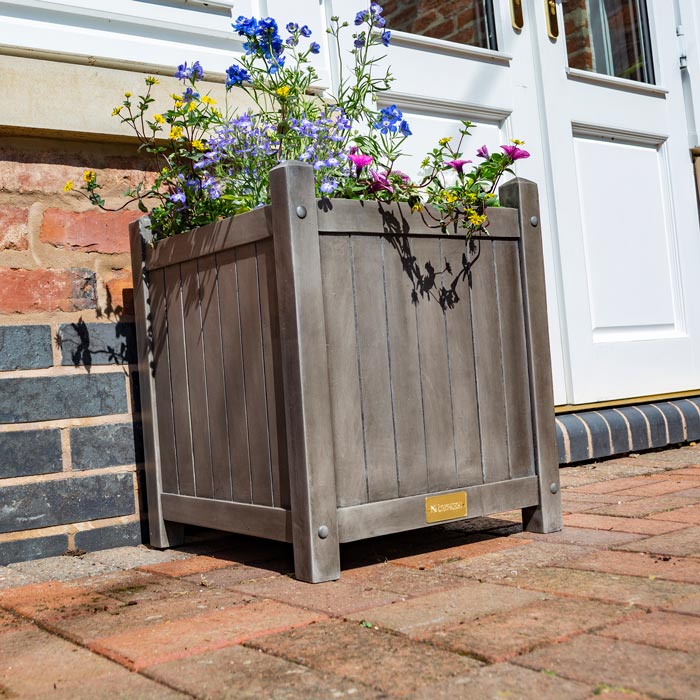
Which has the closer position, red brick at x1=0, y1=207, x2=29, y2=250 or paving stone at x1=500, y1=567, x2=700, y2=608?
Answer: paving stone at x1=500, y1=567, x2=700, y2=608

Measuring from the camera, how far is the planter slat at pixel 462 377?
2.24 meters

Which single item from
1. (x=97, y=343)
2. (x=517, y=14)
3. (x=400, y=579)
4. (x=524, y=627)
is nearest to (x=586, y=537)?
(x=400, y=579)

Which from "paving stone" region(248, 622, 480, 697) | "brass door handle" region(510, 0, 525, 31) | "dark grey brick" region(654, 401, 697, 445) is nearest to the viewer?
"paving stone" region(248, 622, 480, 697)

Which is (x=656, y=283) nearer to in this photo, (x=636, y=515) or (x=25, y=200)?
(x=636, y=515)

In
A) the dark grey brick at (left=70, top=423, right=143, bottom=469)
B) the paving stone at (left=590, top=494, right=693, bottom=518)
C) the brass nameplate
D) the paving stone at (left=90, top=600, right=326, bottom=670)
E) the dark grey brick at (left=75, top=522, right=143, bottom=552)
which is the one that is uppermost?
the dark grey brick at (left=70, top=423, right=143, bottom=469)

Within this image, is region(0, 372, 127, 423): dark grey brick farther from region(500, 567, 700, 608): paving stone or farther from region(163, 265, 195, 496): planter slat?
region(500, 567, 700, 608): paving stone

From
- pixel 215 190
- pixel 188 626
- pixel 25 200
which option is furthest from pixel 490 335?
pixel 25 200

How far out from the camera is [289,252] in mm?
1975

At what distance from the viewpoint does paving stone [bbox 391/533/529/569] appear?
2.14 m

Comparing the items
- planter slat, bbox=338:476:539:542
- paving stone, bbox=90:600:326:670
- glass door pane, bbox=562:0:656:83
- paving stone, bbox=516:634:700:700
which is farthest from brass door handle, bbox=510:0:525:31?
paving stone, bbox=516:634:700:700

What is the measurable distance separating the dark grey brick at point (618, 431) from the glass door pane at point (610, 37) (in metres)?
1.54

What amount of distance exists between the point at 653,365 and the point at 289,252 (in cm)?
253

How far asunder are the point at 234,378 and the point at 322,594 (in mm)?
599

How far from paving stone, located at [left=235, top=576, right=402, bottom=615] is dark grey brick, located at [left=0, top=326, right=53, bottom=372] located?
0.87m
